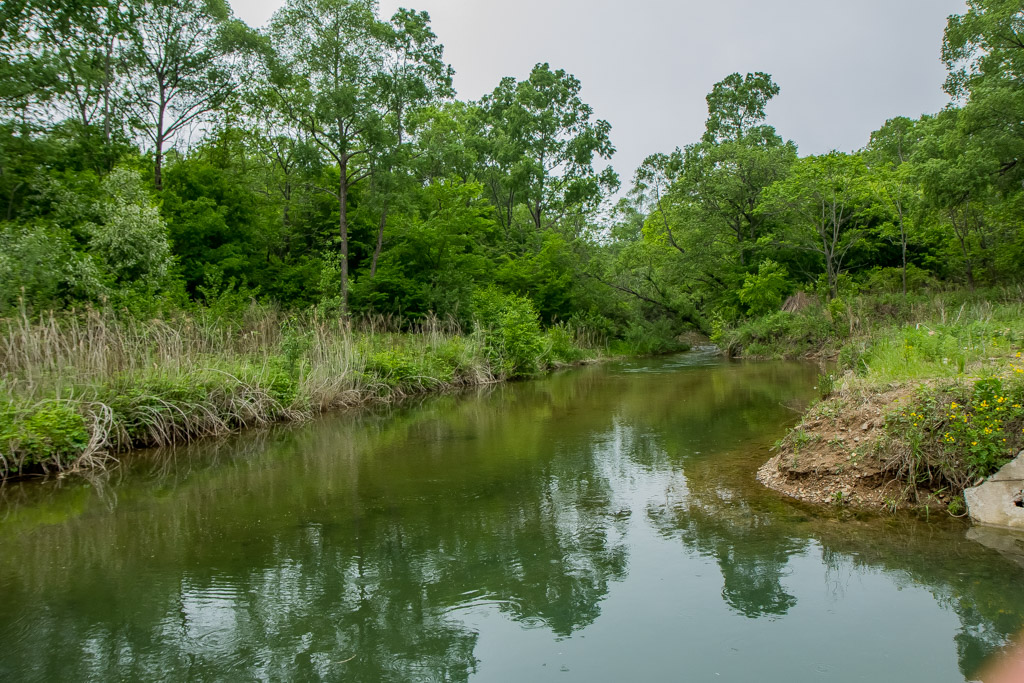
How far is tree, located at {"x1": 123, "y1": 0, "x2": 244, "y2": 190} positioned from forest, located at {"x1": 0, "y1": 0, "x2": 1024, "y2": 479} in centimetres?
8

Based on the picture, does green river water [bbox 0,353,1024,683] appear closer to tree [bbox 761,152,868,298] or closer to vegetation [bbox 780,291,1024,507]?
vegetation [bbox 780,291,1024,507]

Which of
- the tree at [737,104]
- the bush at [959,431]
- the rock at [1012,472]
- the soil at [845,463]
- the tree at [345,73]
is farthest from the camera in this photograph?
the tree at [737,104]

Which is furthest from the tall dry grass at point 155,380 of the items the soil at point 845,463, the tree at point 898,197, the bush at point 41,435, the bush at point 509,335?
the tree at point 898,197

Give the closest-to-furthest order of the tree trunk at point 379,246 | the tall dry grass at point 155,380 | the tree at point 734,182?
the tall dry grass at point 155,380, the tree trunk at point 379,246, the tree at point 734,182

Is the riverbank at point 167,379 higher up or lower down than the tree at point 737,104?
lower down

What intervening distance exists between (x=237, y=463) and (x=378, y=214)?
51.1ft

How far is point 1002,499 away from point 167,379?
1042 cm

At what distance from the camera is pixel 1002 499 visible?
5.38 meters

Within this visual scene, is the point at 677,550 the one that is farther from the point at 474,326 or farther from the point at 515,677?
the point at 474,326

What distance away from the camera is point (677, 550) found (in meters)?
5.39

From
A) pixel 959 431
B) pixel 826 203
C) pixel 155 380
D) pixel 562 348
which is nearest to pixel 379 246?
pixel 562 348

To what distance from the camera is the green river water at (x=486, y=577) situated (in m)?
3.79

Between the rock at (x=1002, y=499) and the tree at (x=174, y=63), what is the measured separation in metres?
21.9

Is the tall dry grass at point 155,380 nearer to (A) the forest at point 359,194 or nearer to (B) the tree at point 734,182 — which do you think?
(A) the forest at point 359,194
